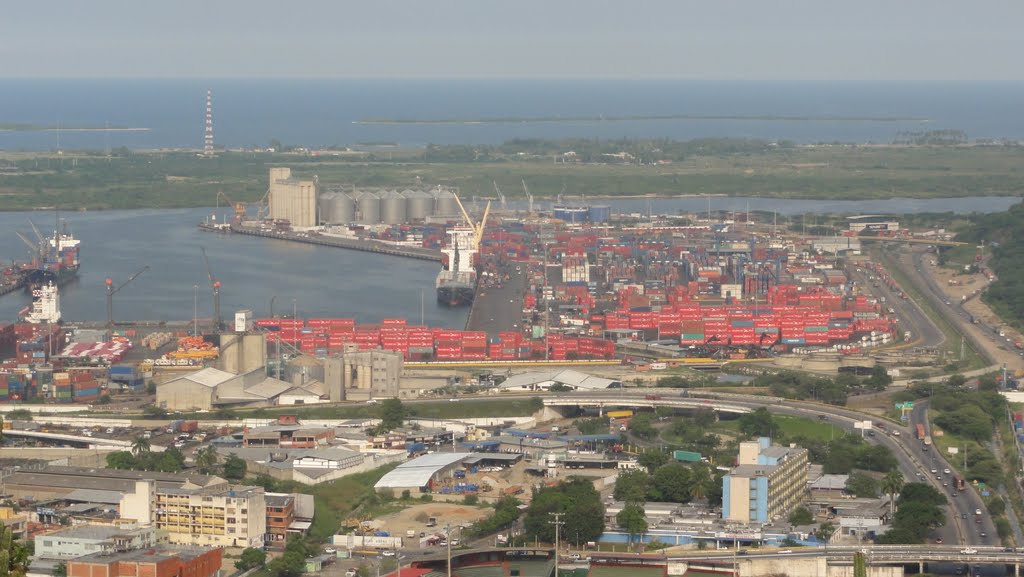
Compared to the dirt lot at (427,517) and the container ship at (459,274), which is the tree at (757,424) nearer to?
the dirt lot at (427,517)

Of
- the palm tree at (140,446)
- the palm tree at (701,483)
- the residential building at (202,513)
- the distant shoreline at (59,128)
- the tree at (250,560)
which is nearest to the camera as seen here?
the tree at (250,560)

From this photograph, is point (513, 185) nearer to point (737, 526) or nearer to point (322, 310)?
point (322, 310)

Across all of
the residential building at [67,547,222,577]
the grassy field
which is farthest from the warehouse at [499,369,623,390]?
the grassy field

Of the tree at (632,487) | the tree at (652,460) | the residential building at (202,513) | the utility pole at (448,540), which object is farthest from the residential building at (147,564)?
the tree at (652,460)

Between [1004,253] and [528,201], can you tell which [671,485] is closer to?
[1004,253]

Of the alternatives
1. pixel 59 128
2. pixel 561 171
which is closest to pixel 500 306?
Result: pixel 561 171

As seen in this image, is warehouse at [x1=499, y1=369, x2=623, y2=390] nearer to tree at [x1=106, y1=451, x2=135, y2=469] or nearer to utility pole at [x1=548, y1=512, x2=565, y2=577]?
tree at [x1=106, y1=451, x2=135, y2=469]

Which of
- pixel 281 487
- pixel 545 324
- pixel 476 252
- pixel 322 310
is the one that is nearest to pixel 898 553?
pixel 281 487
